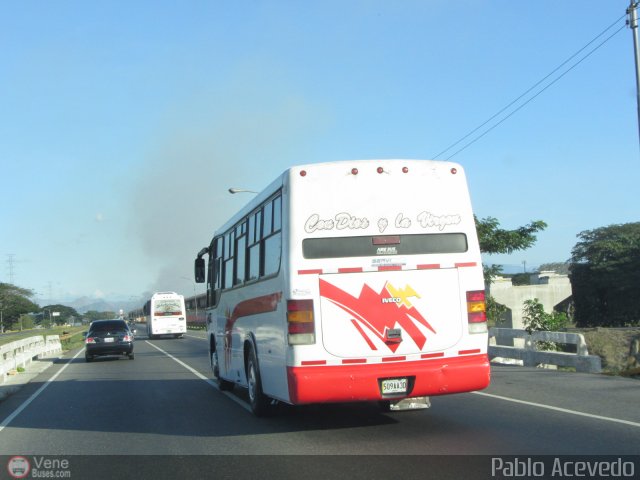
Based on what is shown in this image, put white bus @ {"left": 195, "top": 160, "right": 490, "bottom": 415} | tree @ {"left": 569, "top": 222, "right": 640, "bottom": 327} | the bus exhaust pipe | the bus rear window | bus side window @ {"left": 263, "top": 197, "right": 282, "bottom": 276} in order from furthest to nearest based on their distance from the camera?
tree @ {"left": 569, "top": 222, "right": 640, "bottom": 327}, the bus exhaust pipe, bus side window @ {"left": 263, "top": 197, "right": 282, "bottom": 276}, the bus rear window, white bus @ {"left": 195, "top": 160, "right": 490, "bottom": 415}

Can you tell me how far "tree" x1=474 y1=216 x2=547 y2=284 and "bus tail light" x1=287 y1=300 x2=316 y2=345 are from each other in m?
17.8

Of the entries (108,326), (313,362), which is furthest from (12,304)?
(313,362)

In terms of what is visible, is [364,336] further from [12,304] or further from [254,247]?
[12,304]

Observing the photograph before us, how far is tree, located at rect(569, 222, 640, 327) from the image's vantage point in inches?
2146

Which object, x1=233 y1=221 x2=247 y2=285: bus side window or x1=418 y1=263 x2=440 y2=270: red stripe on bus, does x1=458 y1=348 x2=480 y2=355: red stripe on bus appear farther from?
x1=233 y1=221 x2=247 y2=285: bus side window

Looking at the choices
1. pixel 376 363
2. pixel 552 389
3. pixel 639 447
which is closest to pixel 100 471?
pixel 376 363

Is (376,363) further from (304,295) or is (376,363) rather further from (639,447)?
(639,447)

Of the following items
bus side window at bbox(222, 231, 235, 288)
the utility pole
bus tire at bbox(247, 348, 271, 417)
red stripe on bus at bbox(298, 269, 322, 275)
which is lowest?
bus tire at bbox(247, 348, 271, 417)

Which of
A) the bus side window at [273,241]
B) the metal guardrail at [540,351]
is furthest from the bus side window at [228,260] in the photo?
the metal guardrail at [540,351]

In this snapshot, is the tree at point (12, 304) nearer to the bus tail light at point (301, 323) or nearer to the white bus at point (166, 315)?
the white bus at point (166, 315)

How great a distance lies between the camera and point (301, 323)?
8.24 m

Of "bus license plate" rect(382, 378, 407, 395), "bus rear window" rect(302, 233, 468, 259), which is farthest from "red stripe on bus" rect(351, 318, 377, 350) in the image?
"bus rear window" rect(302, 233, 468, 259)

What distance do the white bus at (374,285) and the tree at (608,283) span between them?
4827 cm

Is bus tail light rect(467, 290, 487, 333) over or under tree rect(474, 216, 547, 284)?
under
